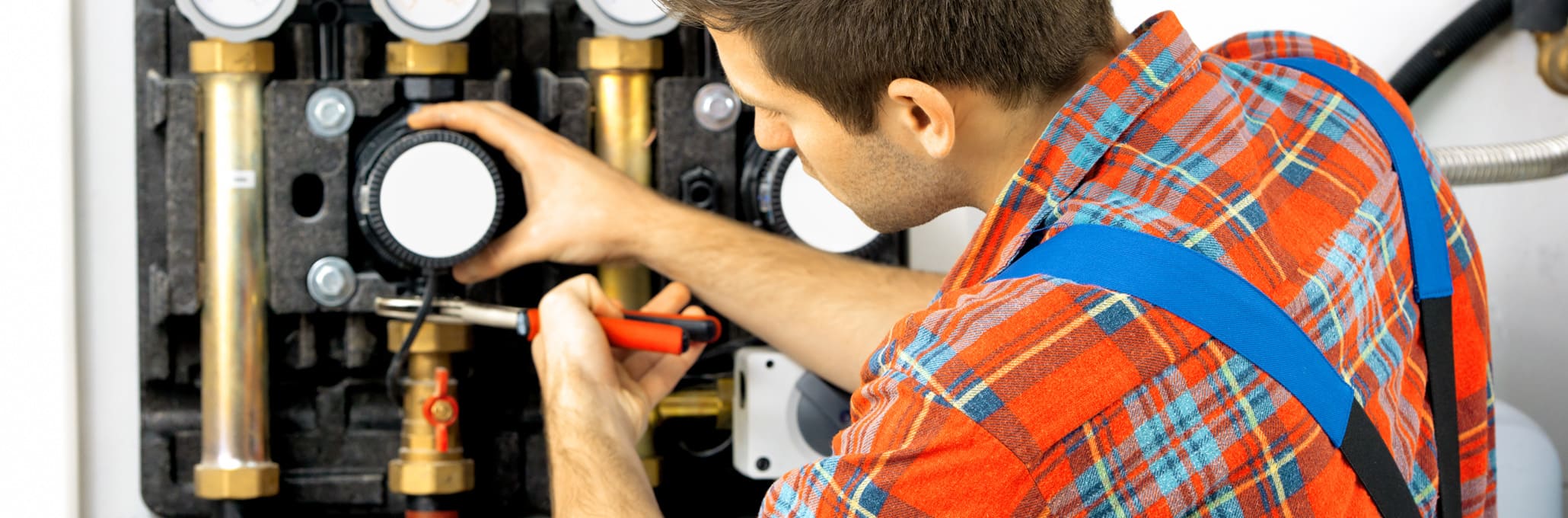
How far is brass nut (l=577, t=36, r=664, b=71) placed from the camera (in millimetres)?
971

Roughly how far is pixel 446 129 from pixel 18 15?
1.02 ft

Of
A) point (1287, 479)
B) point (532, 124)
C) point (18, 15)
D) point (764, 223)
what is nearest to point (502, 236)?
point (532, 124)

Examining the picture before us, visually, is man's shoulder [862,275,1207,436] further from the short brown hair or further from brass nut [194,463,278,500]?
brass nut [194,463,278,500]

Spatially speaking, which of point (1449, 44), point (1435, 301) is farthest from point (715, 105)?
point (1449, 44)

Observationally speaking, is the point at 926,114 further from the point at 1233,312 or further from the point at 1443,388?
the point at 1443,388

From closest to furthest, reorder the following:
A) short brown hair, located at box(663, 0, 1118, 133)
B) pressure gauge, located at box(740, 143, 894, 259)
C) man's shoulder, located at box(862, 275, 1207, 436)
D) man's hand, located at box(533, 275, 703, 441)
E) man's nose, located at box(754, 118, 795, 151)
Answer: man's shoulder, located at box(862, 275, 1207, 436), short brown hair, located at box(663, 0, 1118, 133), man's nose, located at box(754, 118, 795, 151), man's hand, located at box(533, 275, 703, 441), pressure gauge, located at box(740, 143, 894, 259)

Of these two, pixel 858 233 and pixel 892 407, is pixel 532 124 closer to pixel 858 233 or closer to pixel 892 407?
pixel 858 233

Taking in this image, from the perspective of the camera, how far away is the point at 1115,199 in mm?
561

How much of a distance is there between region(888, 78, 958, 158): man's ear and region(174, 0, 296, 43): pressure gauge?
48cm

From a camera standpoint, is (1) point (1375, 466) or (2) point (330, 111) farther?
(2) point (330, 111)

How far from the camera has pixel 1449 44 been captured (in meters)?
1.09

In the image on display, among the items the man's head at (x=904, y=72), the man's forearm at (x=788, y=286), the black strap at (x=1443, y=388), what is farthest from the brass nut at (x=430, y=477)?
the black strap at (x=1443, y=388)

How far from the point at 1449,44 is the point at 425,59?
82 cm

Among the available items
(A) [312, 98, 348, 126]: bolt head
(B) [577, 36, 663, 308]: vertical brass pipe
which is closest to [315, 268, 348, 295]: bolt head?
(A) [312, 98, 348, 126]: bolt head
